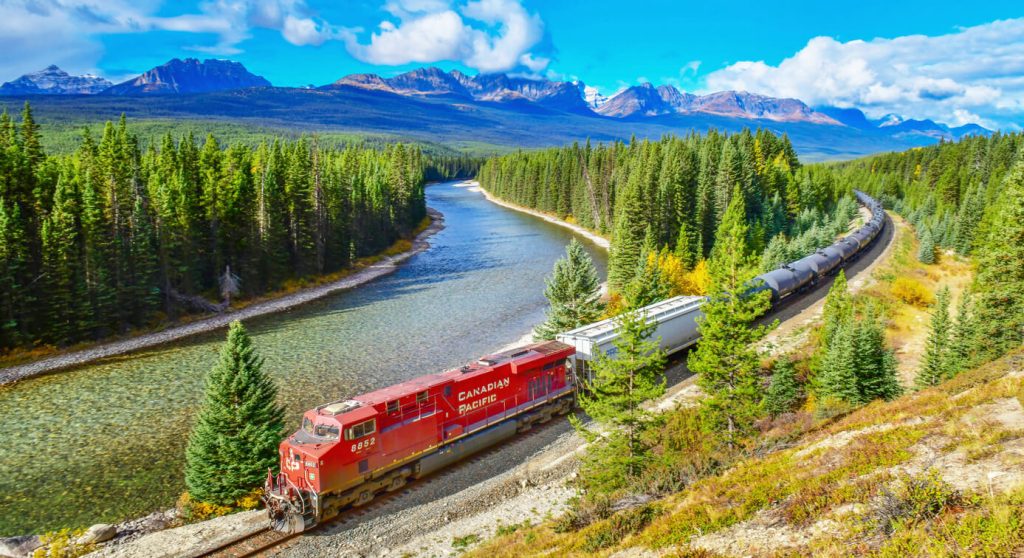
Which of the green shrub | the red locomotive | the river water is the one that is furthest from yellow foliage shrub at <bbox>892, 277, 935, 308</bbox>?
the green shrub

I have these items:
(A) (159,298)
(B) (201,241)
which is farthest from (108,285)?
(B) (201,241)

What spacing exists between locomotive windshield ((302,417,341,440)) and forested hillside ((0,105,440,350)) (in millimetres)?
35551

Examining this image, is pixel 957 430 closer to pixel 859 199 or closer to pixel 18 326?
pixel 18 326

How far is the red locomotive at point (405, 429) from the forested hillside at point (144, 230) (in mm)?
35751

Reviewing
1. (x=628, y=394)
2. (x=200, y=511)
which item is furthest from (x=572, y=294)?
(x=200, y=511)

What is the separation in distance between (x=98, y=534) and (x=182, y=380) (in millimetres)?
20657

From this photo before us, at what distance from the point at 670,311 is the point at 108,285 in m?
46.3

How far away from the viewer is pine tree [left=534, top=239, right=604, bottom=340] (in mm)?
40000

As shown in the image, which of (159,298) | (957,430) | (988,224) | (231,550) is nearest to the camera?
(957,430)

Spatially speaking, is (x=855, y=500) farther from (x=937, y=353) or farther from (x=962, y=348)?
(x=962, y=348)

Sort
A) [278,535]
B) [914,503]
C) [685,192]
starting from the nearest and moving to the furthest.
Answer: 1. [914,503]
2. [278,535]
3. [685,192]

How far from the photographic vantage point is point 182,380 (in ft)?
131

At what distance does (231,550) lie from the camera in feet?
64.8

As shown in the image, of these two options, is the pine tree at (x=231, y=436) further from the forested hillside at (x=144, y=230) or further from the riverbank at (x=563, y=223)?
the riverbank at (x=563, y=223)
